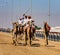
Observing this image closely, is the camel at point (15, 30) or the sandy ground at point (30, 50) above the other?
the camel at point (15, 30)

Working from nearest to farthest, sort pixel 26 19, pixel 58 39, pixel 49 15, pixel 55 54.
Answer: pixel 55 54 → pixel 26 19 → pixel 58 39 → pixel 49 15

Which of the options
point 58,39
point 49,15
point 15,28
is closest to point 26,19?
point 15,28

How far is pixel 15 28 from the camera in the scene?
23.6m

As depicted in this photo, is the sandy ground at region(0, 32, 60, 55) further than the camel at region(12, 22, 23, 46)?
No

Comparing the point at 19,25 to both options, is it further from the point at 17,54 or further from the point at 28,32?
the point at 17,54

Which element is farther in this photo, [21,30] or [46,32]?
[21,30]

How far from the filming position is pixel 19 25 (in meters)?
24.3

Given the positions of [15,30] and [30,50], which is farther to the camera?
[15,30]

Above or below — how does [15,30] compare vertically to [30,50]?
above

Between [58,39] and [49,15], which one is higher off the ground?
[49,15]

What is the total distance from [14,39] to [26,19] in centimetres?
201

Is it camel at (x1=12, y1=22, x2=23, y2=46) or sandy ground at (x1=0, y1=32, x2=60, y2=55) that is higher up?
camel at (x1=12, y1=22, x2=23, y2=46)

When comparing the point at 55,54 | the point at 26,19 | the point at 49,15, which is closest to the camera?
the point at 55,54

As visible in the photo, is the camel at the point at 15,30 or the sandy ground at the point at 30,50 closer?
the sandy ground at the point at 30,50
